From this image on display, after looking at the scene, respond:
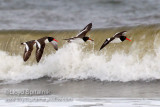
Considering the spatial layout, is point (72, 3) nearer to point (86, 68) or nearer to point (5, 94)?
point (86, 68)

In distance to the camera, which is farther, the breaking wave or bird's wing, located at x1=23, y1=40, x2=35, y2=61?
the breaking wave

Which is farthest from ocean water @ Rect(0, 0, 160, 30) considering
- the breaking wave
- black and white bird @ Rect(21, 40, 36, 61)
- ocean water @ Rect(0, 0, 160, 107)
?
black and white bird @ Rect(21, 40, 36, 61)

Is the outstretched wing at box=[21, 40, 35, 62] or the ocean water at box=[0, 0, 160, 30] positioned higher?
the ocean water at box=[0, 0, 160, 30]

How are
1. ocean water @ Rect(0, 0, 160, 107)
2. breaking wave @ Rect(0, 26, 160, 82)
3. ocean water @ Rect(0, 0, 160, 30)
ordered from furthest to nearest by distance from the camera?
ocean water @ Rect(0, 0, 160, 30) < breaking wave @ Rect(0, 26, 160, 82) < ocean water @ Rect(0, 0, 160, 107)

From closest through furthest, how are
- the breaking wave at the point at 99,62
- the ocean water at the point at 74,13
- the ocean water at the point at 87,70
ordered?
the ocean water at the point at 87,70 < the breaking wave at the point at 99,62 < the ocean water at the point at 74,13

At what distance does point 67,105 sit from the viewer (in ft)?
27.3

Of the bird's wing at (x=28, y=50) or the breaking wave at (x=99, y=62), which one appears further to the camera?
the breaking wave at (x=99, y=62)

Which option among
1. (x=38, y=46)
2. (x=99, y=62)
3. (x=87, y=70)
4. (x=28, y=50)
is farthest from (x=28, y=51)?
(x=99, y=62)

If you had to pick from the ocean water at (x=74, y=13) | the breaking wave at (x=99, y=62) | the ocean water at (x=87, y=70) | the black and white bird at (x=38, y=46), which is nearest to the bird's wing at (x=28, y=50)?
the black and white bird at (x=38, y=46)

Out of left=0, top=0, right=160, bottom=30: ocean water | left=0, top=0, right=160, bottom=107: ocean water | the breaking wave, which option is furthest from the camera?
left=0, top=0, right=160, bottom=30: ocean water

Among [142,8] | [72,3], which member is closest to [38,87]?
[142,8]

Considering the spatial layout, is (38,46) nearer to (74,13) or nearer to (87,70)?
(87,70)

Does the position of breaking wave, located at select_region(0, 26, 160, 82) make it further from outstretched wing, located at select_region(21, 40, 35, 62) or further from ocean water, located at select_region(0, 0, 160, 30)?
ocean water, located at select_region(0, 0, 160, 30)

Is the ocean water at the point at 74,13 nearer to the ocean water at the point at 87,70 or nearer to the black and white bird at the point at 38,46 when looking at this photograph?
the ocean water at the point at 87,70
